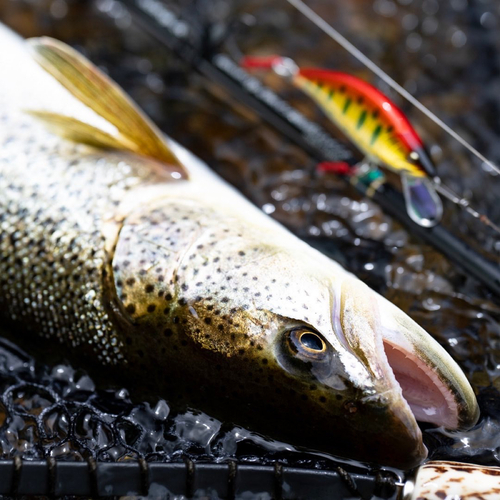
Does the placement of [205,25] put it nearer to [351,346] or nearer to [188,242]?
[188,242]

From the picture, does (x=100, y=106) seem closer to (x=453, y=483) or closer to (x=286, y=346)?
(x=286, y=346)

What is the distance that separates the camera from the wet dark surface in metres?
2.11

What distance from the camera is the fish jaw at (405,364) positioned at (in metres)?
1.81

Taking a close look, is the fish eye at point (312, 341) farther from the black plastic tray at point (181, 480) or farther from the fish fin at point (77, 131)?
the fish fin at point (77, 131)

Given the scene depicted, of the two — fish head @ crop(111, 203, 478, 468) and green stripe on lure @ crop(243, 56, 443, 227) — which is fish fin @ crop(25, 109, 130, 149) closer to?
fish head @ crop(111, 203, 478, 468)

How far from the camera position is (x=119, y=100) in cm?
243

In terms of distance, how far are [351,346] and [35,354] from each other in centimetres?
115

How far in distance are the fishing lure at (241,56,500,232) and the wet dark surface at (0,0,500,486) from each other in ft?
0.64

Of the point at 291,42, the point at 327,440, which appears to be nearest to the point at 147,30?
the point at 291,42

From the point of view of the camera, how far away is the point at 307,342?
1860 millimetres

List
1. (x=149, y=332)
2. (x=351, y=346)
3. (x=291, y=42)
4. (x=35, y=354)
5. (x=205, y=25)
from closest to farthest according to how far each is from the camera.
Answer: (x=351, y=346) < (x=149, y=332) < (x=35, y=354) < (x=205, y=25) < (x=291, y=42)

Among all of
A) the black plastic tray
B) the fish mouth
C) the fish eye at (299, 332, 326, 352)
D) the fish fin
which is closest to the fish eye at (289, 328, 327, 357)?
the fish eye at (299, 332, 326, 352)

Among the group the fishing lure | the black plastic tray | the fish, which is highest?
the fishing lure

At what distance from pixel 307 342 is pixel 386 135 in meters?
0.86
